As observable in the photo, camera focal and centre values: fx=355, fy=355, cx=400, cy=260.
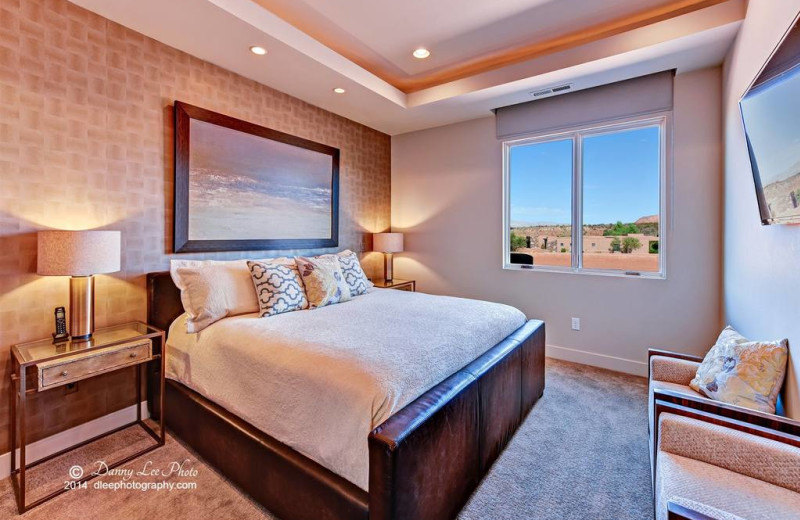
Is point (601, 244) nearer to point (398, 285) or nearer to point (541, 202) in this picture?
point (541, 202)

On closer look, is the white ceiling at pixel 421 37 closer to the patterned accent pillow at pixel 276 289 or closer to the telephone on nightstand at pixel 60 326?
the patterned accent pillow at pixel 276 289

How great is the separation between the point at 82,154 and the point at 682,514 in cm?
331

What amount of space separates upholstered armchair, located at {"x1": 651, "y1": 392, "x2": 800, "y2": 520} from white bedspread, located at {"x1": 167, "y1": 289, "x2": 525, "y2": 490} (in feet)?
2.96

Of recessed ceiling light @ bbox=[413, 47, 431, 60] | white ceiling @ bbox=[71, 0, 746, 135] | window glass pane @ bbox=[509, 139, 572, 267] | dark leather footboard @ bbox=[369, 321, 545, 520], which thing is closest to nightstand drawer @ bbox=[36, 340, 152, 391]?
dark leather footboard @ bbox=[369, 321, 545, 520]

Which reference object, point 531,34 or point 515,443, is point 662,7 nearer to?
point 531,34

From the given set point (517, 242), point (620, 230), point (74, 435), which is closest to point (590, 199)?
point (620, 230)

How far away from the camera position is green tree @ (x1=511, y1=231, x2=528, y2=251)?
4020 mm

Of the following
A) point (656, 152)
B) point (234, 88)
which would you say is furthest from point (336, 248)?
point (656, 152)

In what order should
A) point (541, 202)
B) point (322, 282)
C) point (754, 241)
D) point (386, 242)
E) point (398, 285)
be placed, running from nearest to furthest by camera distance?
point (754, 241) → point (322, 282) → point (541, 202) → point (398, 285) → point (386, 242)

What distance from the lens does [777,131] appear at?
4.61 feet

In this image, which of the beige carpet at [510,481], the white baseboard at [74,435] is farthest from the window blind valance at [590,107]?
the white baseboard at [74,435]

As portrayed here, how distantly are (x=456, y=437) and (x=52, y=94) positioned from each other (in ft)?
9.65

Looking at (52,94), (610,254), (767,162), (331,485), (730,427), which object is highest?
(52,94)

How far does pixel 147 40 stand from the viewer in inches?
97.7
